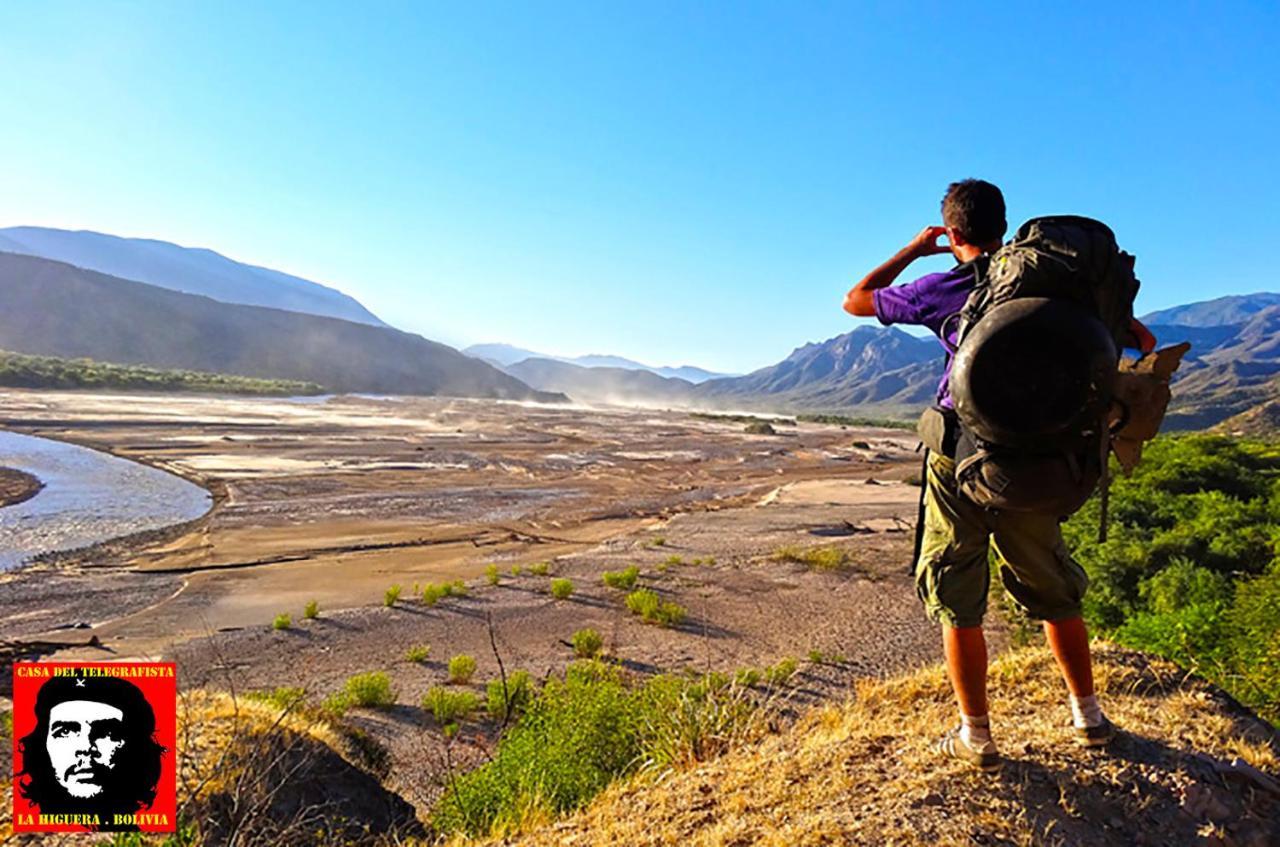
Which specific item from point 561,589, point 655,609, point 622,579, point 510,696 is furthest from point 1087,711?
point 622,579

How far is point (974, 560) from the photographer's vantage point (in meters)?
2.80

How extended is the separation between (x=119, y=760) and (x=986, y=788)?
13.9ft

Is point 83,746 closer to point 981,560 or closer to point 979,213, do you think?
point 981,560

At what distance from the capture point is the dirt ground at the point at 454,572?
9203 mm

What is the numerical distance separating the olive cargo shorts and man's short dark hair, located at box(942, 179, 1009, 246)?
3.05 feet

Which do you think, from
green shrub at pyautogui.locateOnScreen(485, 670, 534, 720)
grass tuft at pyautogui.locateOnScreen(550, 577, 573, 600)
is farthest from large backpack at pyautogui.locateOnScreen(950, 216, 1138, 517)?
grass tuft at pyautogui.locateOnScreen(550, 577, 573, 600)

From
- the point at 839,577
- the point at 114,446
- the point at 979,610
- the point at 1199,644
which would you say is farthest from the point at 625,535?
the point at 114,446

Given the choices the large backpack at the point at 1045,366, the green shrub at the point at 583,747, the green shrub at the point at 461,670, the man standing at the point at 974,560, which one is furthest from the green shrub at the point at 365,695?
the large backpack at the point at 1045,366

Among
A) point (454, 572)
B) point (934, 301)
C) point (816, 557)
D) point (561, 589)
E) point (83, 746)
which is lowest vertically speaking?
point (454, 572)

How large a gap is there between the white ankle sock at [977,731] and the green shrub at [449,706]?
576 cm

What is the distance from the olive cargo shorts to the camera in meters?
2.70

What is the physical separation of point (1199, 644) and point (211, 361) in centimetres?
13198

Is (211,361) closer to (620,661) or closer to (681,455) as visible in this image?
(681,455)

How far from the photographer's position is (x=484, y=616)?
36.5 feet
